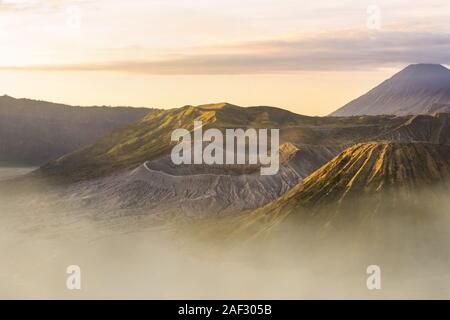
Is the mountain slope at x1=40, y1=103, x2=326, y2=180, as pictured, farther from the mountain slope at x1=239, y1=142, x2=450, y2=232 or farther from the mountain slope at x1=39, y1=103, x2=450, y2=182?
the mountain slope at x1=239, y1=142, x2=450, y2=232

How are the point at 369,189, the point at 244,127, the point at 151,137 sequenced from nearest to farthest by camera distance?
the point at 369,189 < the point at 244,127 < the point at 151,137

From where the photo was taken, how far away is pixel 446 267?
84.0m

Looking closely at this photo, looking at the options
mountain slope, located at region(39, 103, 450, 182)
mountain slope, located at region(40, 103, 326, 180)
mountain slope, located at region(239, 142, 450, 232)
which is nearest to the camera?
mountain slope, located at region(239, 142, 450, 232)

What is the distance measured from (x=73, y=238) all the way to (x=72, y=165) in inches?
2831

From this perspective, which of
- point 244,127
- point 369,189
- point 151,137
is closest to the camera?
→ point 369,189

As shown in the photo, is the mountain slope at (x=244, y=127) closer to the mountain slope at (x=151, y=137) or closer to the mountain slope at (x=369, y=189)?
the mountain slope at (x=151, y=137)

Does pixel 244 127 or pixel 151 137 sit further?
pixel 151 137

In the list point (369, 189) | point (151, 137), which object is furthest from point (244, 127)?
point (369, 189)

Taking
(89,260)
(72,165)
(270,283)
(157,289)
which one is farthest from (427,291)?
(72,165)

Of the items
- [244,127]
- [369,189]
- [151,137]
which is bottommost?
[369,189]

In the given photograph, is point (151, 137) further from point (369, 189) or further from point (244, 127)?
point (369, 189)

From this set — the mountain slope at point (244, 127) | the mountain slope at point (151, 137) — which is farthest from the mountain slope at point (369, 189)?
the mountain slope at point (151, 137)

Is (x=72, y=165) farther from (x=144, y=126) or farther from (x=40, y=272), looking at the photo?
(x=40, y=272)

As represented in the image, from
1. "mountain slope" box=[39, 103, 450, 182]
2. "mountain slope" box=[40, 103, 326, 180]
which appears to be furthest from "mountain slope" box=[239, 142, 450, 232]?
"mountain slope" box=[40, 103, 326, 180]
